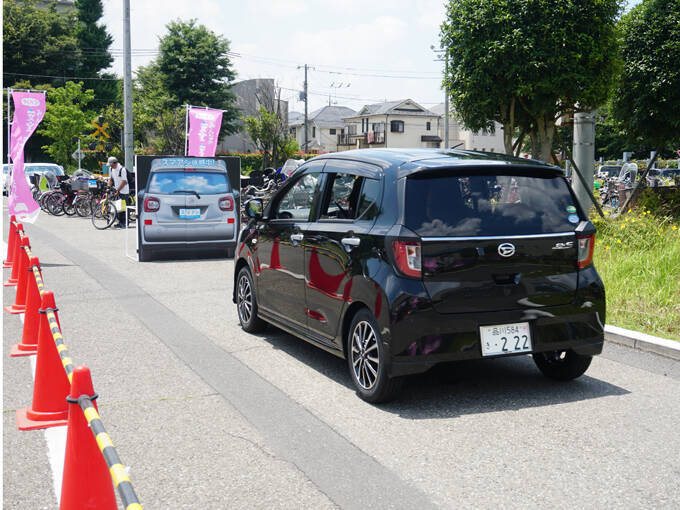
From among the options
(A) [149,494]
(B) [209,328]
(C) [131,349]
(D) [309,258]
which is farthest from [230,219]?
(A) [149,494]

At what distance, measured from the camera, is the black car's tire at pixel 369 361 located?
4879 mm

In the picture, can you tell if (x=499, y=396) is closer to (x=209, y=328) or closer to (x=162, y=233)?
(x=209, y=328)

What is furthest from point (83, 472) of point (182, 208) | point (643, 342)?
point (182, 208)

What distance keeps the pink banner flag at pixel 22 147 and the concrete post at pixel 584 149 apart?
1061 centimetres

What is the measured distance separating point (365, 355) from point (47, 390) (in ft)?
6.77

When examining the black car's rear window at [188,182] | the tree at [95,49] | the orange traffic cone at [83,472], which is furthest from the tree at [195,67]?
the orange traffic cone at [83,472]

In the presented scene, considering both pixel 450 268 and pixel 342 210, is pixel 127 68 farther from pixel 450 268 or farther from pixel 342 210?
pixel 450 268

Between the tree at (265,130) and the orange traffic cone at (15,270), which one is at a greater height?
the tree at (265,130)

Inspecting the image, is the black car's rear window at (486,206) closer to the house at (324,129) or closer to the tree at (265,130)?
the tree at (265,130)

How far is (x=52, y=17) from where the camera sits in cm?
6756

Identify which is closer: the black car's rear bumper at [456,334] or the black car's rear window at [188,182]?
the black car's rear bumper at [456,334]

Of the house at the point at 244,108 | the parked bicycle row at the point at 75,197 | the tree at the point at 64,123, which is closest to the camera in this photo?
the parked bicycle row at the point at 75,197

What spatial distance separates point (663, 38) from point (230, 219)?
8441 mm

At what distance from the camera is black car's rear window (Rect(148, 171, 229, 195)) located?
43.0 ft
